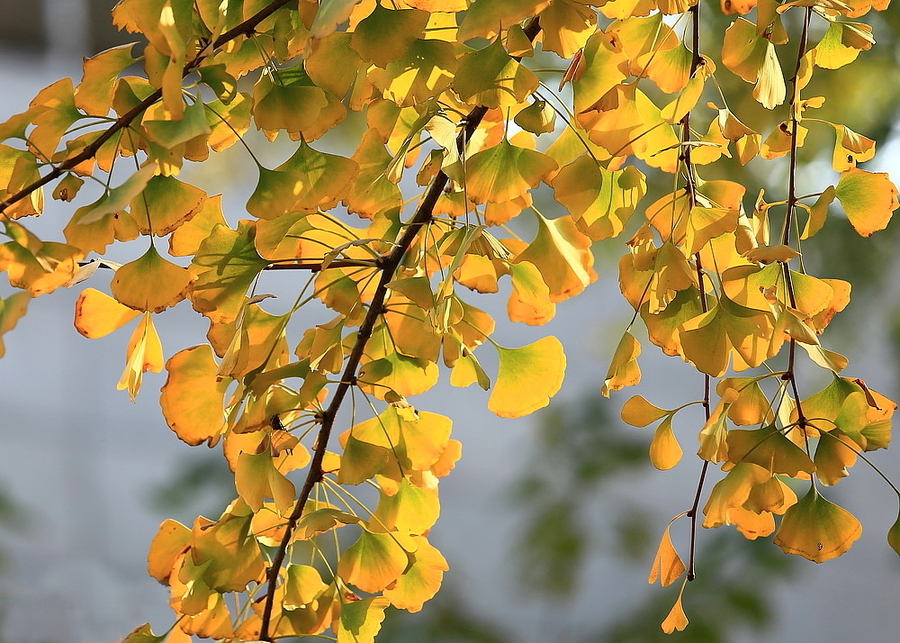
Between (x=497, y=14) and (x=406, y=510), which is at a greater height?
(x=497, y=14)

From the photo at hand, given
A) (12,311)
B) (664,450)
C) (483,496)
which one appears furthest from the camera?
(483,496)

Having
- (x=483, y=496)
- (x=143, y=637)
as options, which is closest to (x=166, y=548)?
(x=143, y=637)

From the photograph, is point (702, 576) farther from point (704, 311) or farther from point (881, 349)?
point (704, 311)

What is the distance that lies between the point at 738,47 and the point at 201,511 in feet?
4.78

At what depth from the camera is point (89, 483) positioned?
1.69m

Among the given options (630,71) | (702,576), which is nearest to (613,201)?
(630,71)

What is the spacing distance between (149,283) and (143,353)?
0.04m

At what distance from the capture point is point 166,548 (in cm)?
29

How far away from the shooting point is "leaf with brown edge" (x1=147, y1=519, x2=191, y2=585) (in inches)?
11.5

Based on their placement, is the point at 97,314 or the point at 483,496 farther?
the point at 483,496

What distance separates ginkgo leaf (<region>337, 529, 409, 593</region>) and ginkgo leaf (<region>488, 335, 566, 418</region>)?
5 cm

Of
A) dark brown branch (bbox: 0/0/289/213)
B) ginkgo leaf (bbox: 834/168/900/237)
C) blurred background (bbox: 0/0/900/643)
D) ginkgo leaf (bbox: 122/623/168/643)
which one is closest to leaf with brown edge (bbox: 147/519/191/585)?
ginkgo leaf (bbox: 122/623/168/643)

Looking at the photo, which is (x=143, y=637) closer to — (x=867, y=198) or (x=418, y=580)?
(x=418, y=580)

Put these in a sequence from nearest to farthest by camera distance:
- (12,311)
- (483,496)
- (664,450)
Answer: (12,311)
(664,450)
(483,496)
